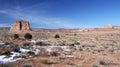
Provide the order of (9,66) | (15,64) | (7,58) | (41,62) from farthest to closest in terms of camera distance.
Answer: (7,58), (41,62), (15,64), (9,66)

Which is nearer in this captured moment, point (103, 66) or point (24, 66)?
point (24, 66)

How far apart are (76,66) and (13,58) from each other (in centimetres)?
466

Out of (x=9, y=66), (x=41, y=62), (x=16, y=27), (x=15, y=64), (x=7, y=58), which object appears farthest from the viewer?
(x=16, y=27)

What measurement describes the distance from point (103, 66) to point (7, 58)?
21.0 ft

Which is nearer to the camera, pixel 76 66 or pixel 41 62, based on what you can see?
pixel 76 66

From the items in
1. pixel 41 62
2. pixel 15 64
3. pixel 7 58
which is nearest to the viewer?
pixel 15 64

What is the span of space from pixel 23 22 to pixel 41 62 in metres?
114

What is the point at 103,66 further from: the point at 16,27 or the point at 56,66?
the point at 16,27

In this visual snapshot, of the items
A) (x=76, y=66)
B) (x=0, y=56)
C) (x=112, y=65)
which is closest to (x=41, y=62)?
(x=76, y=66)

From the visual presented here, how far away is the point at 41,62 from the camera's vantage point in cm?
1409

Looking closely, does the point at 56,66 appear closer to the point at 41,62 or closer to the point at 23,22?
the point at 41,62

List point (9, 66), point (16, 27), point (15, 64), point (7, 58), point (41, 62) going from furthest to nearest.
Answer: point (16, 27), point (7, 58), point (41, 62), point (15, 64), point (9, 66)

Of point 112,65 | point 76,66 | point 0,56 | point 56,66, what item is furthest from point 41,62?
point 112,65

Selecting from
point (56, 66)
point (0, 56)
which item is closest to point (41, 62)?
point (56, 66)
